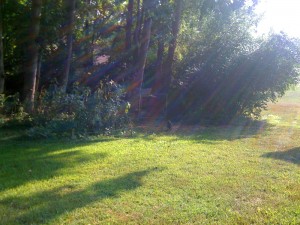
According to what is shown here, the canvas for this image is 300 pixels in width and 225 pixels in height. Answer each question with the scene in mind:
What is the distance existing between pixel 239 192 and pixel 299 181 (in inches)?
60.9

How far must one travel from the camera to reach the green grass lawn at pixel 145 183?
16.4 feet

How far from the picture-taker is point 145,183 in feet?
21.1

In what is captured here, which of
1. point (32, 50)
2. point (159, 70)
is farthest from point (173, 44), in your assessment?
point (32, 50)

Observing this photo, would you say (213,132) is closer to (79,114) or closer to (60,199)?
(79,114)

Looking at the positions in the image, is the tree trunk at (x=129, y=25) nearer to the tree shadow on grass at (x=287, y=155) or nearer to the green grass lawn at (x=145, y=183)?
the green grass lawn at (x=145, y=183)

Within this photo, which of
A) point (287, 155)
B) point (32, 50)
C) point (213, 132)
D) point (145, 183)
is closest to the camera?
point (145, 183)

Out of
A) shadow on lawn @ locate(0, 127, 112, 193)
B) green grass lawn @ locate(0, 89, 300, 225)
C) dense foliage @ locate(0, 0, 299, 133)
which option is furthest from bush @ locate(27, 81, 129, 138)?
A: green grass lawn @ locate(0, 89, 300, 225)

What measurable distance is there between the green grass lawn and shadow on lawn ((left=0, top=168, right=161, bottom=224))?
0.5 inches

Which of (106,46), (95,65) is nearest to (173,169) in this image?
(95,65)

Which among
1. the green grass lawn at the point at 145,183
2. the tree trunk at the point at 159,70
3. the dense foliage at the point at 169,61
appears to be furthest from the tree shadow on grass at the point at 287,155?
the tree trunk at the point at 159,70

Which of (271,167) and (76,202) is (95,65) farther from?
(76,202)

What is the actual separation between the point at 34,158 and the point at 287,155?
603 cm

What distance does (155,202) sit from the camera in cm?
548

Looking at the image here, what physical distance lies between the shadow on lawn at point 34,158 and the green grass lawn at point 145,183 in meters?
0.02
